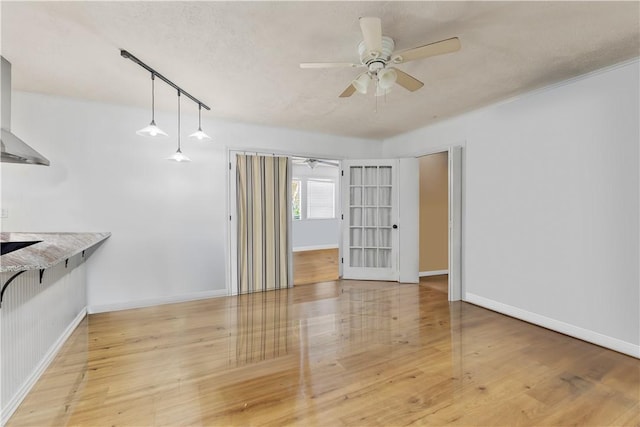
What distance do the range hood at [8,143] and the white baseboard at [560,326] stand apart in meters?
4.67

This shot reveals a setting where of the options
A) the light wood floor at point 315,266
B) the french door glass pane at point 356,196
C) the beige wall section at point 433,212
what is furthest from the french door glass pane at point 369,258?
the beige wall section at point 433,212

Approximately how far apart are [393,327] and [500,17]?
269 cm

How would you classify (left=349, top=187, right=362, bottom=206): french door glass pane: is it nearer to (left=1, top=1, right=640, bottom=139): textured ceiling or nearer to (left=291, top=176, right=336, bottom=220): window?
(left=1, top=1, right=640, bottom=139): textured ceiling

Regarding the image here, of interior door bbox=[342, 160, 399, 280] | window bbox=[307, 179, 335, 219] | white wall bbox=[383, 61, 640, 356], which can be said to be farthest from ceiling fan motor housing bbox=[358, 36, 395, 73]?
window bbox=[307, 179, 335, 219]

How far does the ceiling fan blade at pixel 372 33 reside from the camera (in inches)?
64.3

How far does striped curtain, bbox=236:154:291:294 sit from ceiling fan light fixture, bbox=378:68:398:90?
8.50ft

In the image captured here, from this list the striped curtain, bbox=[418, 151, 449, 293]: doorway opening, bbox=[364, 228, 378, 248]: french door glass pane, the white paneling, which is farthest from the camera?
bbox=[418, 151, 449, 293]: doorway opening

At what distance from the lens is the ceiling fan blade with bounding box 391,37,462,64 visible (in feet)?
5.83

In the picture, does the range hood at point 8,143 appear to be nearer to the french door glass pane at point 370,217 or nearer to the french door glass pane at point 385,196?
the french door glass pane at point 370,217

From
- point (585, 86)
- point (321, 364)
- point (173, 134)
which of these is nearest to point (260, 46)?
point (173, 134)

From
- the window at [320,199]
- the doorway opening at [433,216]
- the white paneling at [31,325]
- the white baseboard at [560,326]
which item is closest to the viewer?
the white paneling at [31,325]

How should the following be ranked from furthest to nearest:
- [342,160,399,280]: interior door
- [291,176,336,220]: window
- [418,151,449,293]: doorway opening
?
1. [291,176,336,220]: window
2. [418,151,449,293]: doorway opening
3. [342,160,399,280]: interior door

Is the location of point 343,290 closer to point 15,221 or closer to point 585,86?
point 585,86

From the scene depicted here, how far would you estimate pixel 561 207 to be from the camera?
2916mm
